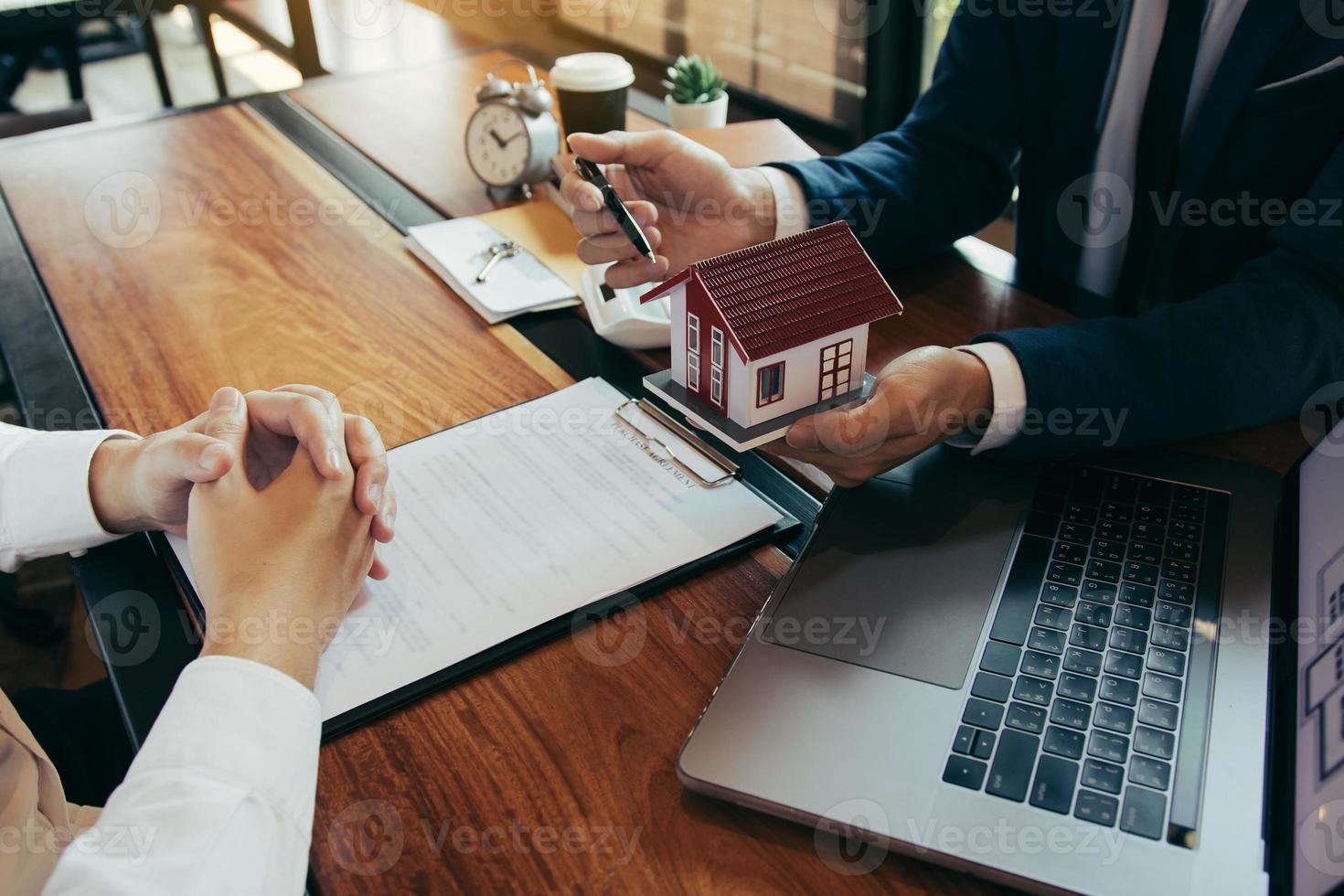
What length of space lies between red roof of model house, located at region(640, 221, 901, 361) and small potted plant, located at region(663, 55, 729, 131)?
0.68 m

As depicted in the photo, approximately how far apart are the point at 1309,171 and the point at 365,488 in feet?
3.12

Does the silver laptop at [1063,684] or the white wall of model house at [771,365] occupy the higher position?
the white wall of model house at [771,365]

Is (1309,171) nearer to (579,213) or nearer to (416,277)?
(579,213)

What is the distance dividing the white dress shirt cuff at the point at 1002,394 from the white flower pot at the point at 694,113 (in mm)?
689

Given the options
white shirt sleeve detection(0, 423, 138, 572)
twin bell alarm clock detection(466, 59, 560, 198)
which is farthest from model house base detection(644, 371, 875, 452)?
twin bell alarm clock detection(466, 59, 560, 198)

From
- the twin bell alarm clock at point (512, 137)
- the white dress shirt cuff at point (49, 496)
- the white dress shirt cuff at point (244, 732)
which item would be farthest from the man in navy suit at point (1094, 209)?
the white dress shirt cuff at point (49, 496)

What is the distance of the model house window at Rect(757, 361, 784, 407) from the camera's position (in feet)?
2.50

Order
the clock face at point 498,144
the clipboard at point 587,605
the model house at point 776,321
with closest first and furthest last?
the clipboard at point 587,605 → the model house at point 776,321 → the clock face at point 498,144

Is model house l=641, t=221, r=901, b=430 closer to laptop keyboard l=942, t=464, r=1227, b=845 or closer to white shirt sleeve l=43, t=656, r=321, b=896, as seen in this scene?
laptop keyboard l=942, t=464, r=1227, b=845

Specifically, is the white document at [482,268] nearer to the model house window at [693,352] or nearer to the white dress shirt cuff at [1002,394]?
the model house window at [693,352]

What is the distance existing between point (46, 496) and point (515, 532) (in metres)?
0.39

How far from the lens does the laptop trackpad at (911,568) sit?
658 mm

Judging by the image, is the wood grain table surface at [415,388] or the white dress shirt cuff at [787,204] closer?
the wood grain table surface at [415,388]

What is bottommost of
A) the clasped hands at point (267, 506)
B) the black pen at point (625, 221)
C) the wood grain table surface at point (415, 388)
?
the wood grain table surface at point (415, 388)
